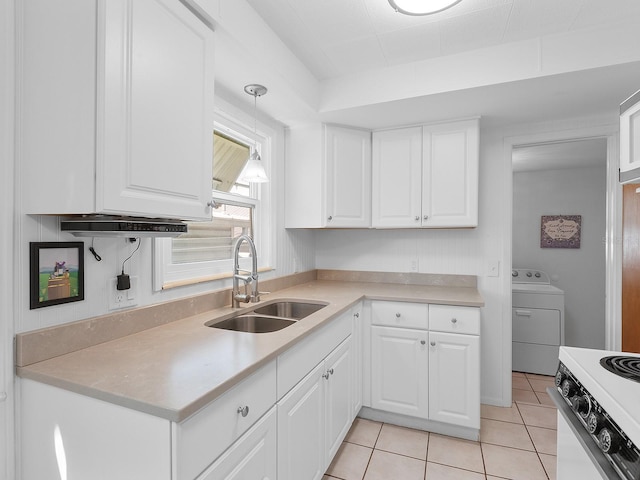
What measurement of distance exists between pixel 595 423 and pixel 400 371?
4.68 feet

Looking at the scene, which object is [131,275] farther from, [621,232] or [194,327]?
[621,232]

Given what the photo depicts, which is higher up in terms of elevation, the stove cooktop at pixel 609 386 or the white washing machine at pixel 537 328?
the stove cooktop at pixel 609 386

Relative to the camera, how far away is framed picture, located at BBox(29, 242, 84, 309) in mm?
1114

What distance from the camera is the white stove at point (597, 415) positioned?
0.82m

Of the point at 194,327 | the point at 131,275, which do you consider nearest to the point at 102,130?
the point at 131,275

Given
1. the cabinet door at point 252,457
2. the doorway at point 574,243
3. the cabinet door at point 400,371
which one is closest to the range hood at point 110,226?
the cabinet door at point 252,457

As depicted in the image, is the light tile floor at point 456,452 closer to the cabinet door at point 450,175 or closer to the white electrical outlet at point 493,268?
the white electrical outlet at point 493,268

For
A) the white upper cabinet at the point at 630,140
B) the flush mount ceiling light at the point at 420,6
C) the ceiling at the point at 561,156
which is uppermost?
the flush mount ceiling light at the point at 420,6

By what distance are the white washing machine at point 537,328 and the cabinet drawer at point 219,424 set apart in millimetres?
2795

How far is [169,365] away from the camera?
1.10 meters

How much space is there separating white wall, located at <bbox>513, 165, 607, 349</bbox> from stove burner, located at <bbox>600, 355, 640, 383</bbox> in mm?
3009

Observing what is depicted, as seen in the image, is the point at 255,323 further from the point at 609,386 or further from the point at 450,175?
the point at 450,175

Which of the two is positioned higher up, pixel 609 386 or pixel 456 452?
pixel 609 386

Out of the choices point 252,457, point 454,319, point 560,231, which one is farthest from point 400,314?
point 560,231
